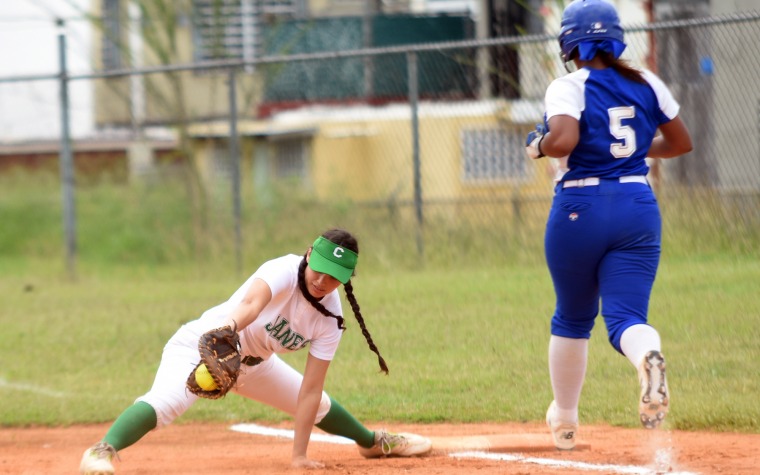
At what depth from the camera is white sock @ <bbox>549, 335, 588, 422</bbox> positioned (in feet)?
17.4

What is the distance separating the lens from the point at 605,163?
4.77 metres

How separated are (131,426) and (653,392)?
229 cm

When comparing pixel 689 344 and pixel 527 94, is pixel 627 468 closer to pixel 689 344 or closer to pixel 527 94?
pixel 689 344

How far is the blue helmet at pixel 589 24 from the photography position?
15.8 ft

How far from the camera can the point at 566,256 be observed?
4891mm

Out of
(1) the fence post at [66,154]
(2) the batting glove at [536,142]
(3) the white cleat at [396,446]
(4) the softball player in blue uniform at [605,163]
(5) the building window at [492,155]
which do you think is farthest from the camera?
(1) the fence post at [66,154]

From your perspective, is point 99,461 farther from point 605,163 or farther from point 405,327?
point 405,327

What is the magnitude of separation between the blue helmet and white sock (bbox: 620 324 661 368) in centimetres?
125

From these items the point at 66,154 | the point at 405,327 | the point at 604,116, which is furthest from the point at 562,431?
the point at 66,154

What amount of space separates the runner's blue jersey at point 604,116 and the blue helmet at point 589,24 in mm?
138

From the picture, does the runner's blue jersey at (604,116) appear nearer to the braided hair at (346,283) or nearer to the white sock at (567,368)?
the white sock at (567,368)

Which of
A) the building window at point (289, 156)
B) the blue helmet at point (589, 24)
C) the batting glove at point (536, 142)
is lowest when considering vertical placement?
the batting glove at point (536, 142)

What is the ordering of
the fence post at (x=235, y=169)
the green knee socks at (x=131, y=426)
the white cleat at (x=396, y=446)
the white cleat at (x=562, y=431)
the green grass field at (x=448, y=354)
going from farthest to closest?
the fence post at (x=235, y=169) < the green grass field at (x=448, y=354) < the white cleat at (x=396, y=446) < the white cleat at (x=562, y=431) < the green knee socks at (x=131, y=426)

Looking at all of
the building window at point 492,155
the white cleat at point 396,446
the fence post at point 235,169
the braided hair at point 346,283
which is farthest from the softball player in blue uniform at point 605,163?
the building window at point 492,155
